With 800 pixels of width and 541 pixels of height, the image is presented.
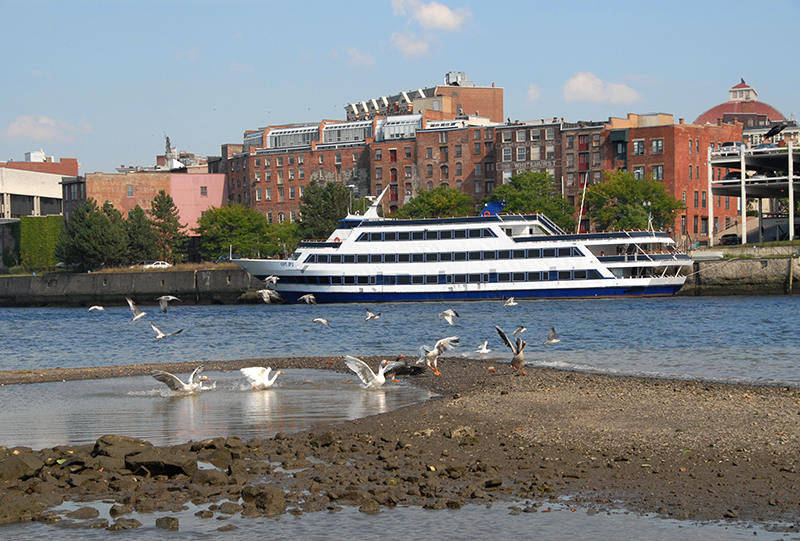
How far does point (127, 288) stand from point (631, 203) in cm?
4875

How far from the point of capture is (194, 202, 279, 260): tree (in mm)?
104312

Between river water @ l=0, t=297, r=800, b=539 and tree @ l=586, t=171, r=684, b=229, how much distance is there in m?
25.8

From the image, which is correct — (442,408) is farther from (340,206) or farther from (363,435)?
(340,206)

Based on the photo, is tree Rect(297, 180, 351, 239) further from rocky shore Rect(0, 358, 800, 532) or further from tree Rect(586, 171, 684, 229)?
rocky shore Rect(0, 358, 800, 532)

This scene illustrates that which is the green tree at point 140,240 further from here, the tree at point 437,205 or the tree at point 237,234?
the tree at point 437,205

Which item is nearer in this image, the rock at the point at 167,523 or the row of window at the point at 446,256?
the rock at the point at 167,523

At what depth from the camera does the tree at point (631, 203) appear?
87.0m

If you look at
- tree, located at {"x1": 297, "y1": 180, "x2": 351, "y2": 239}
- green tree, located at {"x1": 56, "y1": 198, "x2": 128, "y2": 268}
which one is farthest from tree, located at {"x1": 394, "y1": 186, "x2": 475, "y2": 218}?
green tree, located at {"x1": 56, "y1": 198, "x2": 128, "y2": 268}

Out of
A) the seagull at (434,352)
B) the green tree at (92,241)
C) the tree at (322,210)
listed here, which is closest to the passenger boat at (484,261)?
the tree at (322,210)

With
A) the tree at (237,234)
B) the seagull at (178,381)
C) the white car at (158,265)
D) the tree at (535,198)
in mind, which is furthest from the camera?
the tree at (237,234)

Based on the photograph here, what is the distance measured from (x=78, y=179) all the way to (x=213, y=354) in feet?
304

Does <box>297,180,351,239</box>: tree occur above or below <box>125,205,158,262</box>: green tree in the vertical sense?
above

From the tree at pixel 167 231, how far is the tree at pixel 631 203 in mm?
48506

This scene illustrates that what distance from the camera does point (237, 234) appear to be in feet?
348
